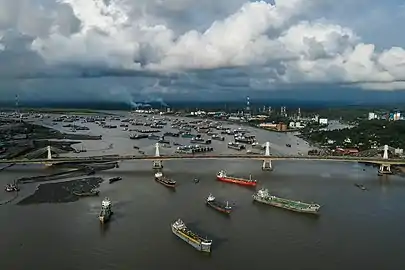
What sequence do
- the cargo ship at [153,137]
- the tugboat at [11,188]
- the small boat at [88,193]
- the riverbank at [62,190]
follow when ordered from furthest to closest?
the cargo ship at [153,137], the tugboat at [11,188], the small boat at [88,193], the riverbank at [62,190]

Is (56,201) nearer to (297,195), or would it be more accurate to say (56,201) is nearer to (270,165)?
(297,195)

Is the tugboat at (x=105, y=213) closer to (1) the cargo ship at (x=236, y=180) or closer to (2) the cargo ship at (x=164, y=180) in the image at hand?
(2) the cargo ship at (x=164, y=180)

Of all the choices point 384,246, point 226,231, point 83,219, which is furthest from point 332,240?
point 83,219

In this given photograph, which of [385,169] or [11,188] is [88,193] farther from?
[385,169]

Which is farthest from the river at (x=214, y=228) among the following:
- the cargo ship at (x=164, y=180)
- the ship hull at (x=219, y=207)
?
the cargo ship at (x=164, y=180)

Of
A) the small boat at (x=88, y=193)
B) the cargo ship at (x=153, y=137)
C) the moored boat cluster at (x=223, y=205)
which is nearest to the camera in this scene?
the moored boat cluster at (x=223, y=205)

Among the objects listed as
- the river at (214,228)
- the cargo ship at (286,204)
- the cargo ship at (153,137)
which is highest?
the cargo ship at (153,137)

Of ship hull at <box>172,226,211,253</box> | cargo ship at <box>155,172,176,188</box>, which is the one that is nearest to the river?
ship hull at <box>172,226,211,253</box>
